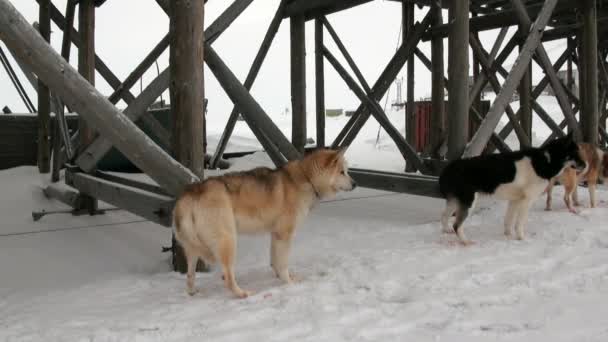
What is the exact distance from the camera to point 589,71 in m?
7.91

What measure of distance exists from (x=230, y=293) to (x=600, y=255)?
2.91m

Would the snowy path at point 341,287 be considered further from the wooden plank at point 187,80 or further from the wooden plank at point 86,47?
the wooden plank at point 86,47

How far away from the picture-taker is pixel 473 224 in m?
5.77

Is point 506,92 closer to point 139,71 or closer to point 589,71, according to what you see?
point 589,71

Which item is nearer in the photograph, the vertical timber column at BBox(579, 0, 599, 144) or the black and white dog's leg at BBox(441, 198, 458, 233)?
the black and white dog's leg at BBox(441, 198, 458, 233)

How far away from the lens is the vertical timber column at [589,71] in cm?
771

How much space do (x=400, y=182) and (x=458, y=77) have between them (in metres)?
1.50

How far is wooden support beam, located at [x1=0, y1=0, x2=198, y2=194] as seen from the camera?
3613 mm

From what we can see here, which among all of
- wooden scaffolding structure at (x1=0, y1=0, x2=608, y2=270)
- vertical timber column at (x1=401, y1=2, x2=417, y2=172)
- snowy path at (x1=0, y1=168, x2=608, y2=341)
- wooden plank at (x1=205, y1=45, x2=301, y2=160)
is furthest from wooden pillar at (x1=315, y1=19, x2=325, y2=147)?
snowy path at (x1=0, y1=168, x2=608, y2=341)

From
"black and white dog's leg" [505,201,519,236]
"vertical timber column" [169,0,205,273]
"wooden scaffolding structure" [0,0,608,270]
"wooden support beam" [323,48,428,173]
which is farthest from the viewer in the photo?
"wooden support beam" [323,48,428,173]

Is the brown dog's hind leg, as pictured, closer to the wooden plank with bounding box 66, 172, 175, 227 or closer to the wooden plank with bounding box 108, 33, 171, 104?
the wooden plank with bounding box 66, 172, 175, 227

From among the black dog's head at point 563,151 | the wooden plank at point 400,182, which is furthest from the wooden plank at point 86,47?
the black dog's head at point 563,151

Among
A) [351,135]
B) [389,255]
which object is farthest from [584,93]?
[389,255]

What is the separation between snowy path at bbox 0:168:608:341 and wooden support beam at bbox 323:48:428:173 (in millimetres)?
1782
